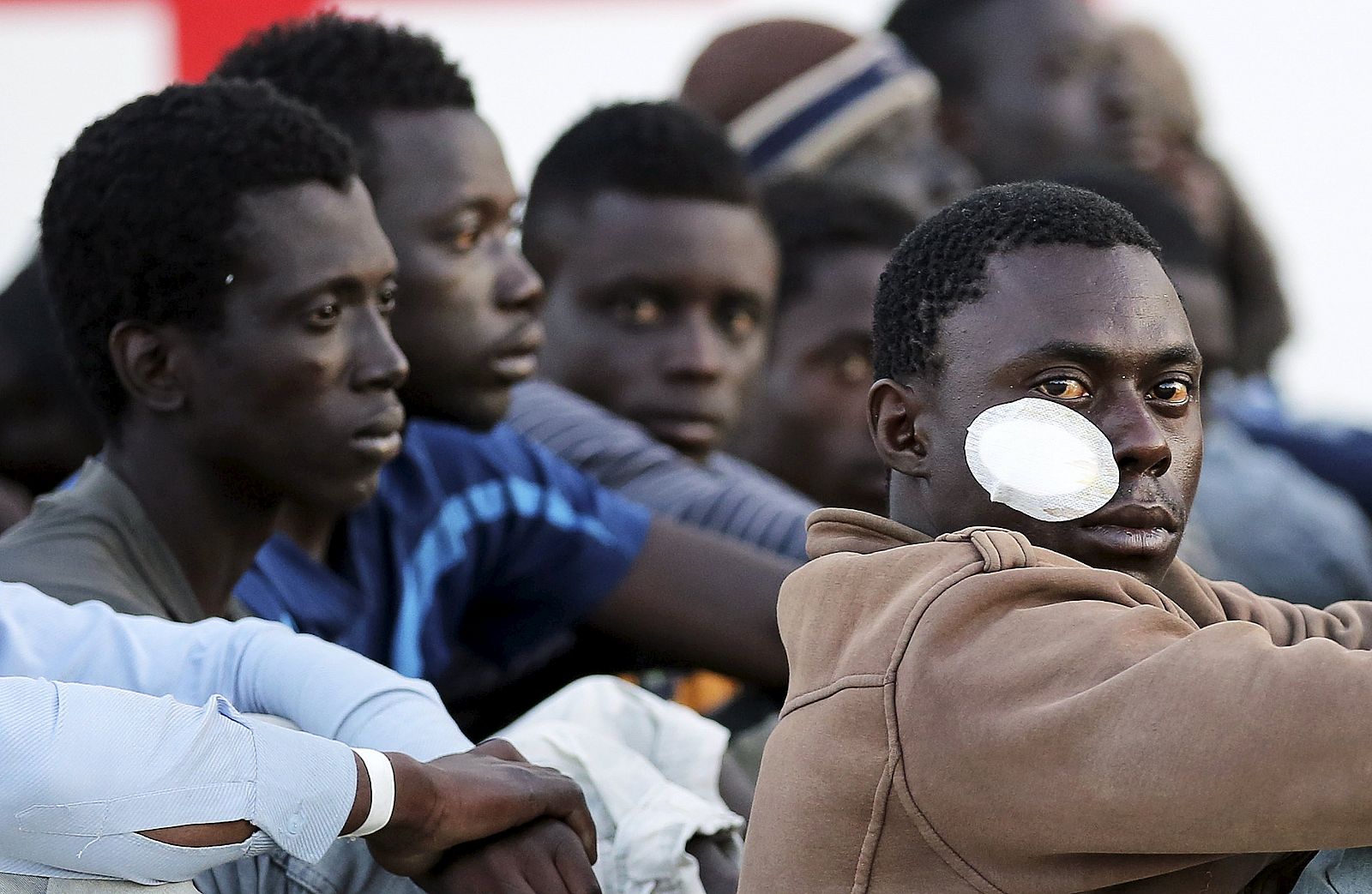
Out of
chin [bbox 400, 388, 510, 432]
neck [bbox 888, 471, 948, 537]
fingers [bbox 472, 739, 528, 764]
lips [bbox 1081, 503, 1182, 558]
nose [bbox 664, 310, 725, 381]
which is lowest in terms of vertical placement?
nose [bbox 664, 310, 725, 381]

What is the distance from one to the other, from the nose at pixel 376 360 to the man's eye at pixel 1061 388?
0.99 m

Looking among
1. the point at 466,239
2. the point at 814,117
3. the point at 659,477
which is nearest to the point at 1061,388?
the point at 466,239

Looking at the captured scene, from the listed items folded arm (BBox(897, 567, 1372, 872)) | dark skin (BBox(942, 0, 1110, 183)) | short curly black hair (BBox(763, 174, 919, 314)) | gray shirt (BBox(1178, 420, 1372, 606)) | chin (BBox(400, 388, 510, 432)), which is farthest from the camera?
dark skin (BBox(942, 0, 1110, 183))

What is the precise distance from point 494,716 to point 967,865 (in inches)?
63.1

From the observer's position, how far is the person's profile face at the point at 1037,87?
5.20 m

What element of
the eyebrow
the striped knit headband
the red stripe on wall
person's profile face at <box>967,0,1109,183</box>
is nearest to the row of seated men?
the eyebrow

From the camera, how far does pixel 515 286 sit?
9.92ft

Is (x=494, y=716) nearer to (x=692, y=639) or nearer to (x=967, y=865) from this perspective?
(x=692, y=639)

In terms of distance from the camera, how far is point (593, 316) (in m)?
3.63

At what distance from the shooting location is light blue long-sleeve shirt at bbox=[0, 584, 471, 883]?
1.63 m

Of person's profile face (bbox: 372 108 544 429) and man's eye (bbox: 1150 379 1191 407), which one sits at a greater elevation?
man's eye (bbox: 1150 379 1191 407)

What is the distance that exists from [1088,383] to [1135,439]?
69 mm

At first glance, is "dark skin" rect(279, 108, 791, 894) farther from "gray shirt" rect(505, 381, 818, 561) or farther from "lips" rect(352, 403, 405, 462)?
"lips" rect(352, 403, 405, 462)

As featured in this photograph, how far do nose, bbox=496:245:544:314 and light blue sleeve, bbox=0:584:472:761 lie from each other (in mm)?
1096
